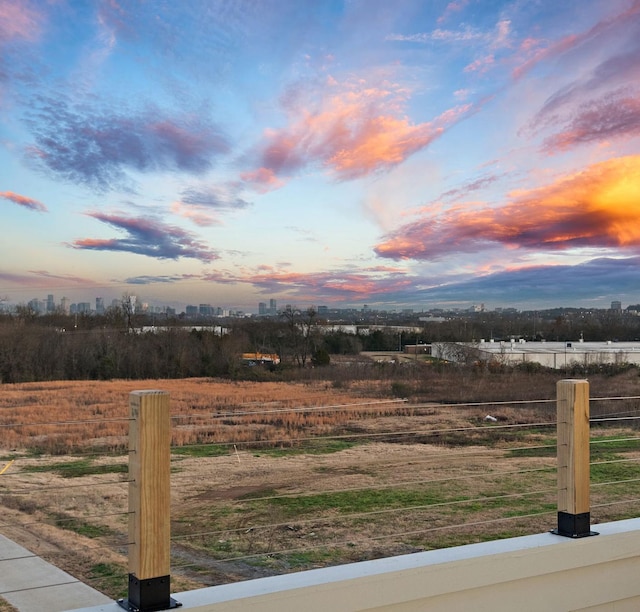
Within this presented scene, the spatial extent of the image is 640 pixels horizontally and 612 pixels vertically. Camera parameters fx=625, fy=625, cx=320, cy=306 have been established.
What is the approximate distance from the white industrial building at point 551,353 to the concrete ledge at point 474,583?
24831 millimetres

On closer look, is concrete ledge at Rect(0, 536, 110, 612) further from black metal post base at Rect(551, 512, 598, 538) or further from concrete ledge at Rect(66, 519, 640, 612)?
black metal post base at Rect(551, 512, 598, 538)

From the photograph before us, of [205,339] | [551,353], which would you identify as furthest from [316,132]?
[551,353]

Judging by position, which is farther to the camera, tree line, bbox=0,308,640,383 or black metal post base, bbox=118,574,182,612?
tree line, bbox=0,308,640,383

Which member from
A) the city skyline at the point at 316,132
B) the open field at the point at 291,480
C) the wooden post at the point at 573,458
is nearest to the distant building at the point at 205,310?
the city skyline at the point at 316,132

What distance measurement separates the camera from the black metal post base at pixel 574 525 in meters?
1.92

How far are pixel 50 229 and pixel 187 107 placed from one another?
793 centimetres

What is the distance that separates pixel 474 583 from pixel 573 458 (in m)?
0.52

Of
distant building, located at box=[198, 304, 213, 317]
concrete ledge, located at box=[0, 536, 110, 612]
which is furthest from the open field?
distant building, located at box=[198, 304, 213, 317]

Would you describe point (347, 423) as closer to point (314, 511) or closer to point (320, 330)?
point (314, 511)

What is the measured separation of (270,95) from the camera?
15516 mm

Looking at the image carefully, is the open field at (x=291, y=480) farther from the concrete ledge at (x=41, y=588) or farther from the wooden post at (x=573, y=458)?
the wooden post at (x=573, y=458)

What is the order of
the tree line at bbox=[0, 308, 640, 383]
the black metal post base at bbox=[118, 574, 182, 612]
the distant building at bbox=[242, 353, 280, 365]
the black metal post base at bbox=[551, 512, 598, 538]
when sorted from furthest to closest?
the distant building at bbox=[242, 353, 280, 365], the tree line at bbox=[0, 308, 640, 383], the black metal post base at bbox=[551, 512, 598, 538], the black metal post base at bbox=[118, 574, 182, 612]

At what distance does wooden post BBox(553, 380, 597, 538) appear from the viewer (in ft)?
6.38

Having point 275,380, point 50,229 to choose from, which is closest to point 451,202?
point 275,380
